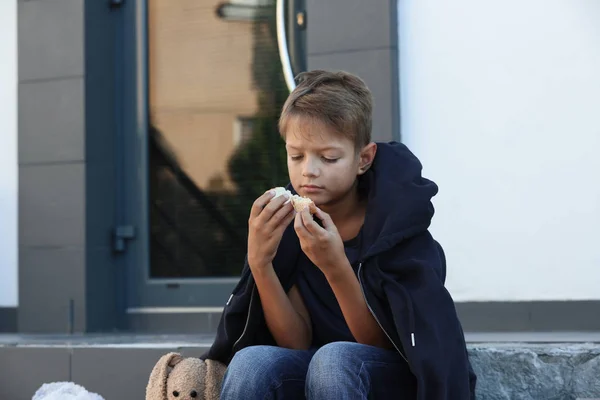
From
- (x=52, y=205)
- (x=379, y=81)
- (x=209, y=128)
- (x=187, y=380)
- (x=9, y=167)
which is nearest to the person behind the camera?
(x=187, y=380)

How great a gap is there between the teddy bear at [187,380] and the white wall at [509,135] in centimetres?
159

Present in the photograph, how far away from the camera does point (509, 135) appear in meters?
4.04

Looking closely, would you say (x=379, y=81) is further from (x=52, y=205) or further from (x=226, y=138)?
(x=52, y=205)

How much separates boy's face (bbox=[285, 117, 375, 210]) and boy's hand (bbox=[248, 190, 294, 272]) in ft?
0.38

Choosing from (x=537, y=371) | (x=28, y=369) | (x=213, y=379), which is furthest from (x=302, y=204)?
(x=28, y=369)

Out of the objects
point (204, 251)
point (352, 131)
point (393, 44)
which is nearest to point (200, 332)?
point (204, 251)

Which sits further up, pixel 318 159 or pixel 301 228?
pixel 318 159

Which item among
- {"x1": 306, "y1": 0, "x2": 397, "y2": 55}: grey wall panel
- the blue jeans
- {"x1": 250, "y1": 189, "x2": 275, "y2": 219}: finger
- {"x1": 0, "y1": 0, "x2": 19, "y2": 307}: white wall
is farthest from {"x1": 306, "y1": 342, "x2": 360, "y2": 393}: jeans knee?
{"x1": 0, "y1": 0, "x2": 19, "y2": 307}: white wall

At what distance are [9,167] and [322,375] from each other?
313 centimetres

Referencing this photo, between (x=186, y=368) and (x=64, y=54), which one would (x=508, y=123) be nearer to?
(x=186, y=368)

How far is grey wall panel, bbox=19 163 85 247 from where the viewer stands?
184 inches

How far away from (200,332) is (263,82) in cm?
129

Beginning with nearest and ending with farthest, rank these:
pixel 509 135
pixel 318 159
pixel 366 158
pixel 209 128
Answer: pixel 318 159 < pixel 366 158 < pixel 509 135 < pixel 209 128

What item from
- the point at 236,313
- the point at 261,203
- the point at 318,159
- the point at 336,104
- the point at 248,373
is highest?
the point at 336,104
